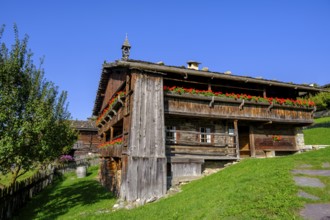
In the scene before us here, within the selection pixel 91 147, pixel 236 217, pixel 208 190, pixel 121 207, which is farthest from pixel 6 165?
pixel 91 147

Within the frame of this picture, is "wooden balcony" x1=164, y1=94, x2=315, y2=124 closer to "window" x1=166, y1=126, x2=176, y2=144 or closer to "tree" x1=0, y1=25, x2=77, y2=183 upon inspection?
"window" x1=166, y1=126, x2=176, y2=144

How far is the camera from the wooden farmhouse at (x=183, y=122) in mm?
13211

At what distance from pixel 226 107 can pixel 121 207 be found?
9291mm

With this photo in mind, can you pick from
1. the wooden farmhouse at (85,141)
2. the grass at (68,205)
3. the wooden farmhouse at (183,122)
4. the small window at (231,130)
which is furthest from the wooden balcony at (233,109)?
the wooden farmhouse at (85,141)

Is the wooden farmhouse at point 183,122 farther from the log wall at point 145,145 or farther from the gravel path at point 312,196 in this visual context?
the gravel path at point 312,196

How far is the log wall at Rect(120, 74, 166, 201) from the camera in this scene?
1265 cm

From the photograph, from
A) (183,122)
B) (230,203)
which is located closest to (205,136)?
(183,122)

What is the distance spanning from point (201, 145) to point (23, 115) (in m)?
10.4

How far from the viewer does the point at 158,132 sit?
542 inches

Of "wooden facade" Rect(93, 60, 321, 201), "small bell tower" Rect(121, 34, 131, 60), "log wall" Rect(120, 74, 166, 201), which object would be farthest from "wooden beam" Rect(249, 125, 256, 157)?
"small bell tower" Rect(121, 34, 131, 60)

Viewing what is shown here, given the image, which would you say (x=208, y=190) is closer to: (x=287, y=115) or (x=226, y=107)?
(x=226, y=107)

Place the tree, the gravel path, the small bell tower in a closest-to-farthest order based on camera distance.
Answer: the gravel path
the tree
the small bell tower

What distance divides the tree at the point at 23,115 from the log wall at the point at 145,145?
3948 mm

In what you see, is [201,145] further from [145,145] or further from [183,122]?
[145,145]
